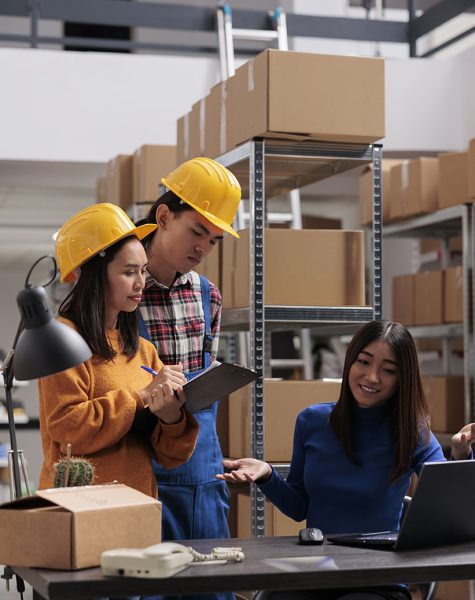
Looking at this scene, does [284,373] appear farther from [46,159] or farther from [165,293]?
[165,293]

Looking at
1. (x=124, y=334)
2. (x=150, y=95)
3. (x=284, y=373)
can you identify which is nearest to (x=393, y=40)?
(x=150, y=95)

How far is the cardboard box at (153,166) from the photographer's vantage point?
5402 millimetres

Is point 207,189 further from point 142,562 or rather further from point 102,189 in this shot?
point 102,189

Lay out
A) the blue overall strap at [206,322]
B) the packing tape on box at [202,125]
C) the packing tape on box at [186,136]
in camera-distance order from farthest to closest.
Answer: the packing tape on box at [186,136] < the packing tape on box at [202,125] < the blue overall strap at [206,322]

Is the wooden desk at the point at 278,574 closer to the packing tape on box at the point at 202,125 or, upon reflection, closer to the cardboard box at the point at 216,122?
the cardboard box at the point at 216,122

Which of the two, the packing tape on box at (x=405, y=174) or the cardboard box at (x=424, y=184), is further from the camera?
the packing tape on box at (x=405, y=174)

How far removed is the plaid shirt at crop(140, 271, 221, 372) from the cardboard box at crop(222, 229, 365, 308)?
64 cm

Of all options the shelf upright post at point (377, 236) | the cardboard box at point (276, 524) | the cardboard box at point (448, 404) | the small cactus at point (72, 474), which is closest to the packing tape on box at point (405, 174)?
the cardboard box at point (448, 404)

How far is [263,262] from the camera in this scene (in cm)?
353

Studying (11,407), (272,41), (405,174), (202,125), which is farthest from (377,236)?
(272,41)

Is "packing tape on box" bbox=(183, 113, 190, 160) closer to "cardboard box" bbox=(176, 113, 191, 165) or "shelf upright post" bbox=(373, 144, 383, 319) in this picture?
"cardboard box" bbox=(176, 113, 191, 165)

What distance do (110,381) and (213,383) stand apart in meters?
0.25

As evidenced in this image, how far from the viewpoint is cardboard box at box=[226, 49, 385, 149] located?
11.4ft

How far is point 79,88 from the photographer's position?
240 inches
